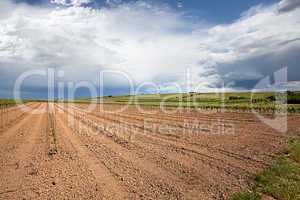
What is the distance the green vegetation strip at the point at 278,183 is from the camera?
7.32 m

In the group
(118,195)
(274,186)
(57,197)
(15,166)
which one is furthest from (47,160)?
(274,186)

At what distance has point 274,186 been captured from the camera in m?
7.98

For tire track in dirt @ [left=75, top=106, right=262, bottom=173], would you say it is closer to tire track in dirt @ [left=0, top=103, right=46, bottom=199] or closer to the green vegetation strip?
the green vegetation strip

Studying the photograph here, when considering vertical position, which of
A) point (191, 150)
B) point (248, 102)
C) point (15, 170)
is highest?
point (248, 102)

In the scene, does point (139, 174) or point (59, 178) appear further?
point (139, 174)

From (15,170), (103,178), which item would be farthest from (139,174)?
(15,170)

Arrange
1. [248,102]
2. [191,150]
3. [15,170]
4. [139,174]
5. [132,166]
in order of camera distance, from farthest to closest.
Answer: [248,102]
[191,150]
[132,166]
[15,170]
[139,174]

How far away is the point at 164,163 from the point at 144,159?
40.5 inches

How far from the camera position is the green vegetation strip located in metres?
7.32

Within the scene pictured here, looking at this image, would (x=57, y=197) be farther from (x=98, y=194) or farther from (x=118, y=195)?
(x=118, y=195)

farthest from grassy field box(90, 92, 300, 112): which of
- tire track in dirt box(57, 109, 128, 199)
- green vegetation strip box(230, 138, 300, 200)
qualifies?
tire track in dirt box(57, 109, 128, 199)

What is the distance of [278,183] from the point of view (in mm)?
8227

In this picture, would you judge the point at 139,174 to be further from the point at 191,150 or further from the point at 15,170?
the point at 15,170

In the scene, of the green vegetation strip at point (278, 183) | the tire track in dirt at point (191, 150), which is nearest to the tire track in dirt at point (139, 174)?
the green vegetation strip at point (278, 183)
